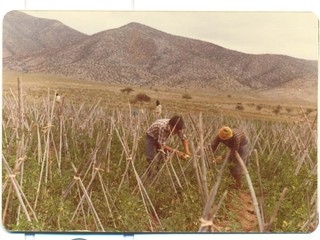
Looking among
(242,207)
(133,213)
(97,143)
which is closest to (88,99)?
(97,143)

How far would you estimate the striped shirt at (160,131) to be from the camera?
2.71m

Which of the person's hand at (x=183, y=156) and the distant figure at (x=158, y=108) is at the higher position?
the distant figure at (x=158, y=108)

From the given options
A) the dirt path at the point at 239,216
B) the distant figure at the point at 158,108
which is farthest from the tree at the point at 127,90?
the dirt path at the point at 239,216

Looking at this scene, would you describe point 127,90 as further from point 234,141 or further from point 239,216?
point 239,216

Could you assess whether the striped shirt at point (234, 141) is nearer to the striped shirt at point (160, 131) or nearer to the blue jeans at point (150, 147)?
the striped shirt at point (160, 131)

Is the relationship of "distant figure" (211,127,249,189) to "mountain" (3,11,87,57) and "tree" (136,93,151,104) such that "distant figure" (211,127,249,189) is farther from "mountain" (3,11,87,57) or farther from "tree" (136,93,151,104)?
"mountain" (3,11,87,57)

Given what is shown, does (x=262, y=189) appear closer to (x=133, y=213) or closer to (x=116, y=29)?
(x=133, y=213)

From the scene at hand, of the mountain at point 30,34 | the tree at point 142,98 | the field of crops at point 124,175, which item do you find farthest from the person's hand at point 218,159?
the mountain at point 30,34

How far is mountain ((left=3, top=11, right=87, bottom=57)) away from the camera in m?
2.65

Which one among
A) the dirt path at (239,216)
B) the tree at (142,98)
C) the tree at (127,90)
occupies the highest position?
the tree at (127,90)

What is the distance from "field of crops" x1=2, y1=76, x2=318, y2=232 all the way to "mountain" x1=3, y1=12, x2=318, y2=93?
0.13 m

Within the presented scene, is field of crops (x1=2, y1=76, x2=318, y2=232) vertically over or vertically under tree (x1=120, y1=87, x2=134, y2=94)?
under

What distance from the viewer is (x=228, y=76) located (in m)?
2.73

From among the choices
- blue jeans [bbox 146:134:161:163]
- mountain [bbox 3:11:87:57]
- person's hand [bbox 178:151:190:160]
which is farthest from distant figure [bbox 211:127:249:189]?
mountain [bbox 3:11:87:57]
